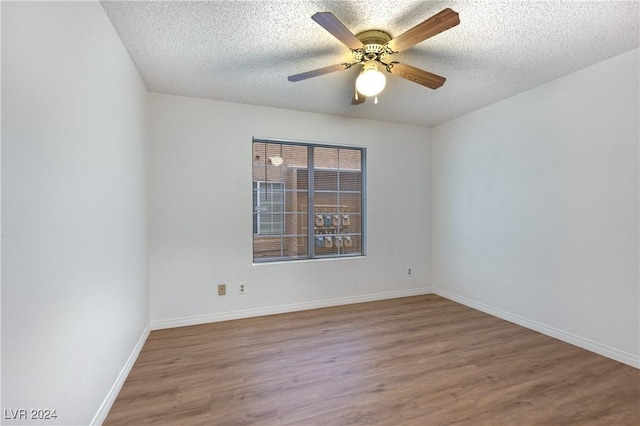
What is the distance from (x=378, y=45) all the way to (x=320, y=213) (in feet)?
7.27

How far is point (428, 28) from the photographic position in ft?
5.39

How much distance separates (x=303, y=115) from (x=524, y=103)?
7.79 feet

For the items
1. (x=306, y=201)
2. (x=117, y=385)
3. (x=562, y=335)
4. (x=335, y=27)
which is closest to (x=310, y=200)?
(x=306, y=201)

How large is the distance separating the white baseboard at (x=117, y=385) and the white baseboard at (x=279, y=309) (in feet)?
1.17

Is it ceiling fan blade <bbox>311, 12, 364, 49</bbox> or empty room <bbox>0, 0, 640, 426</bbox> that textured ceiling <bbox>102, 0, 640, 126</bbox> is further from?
ceiling fan blade <bbox>311, 12, 364, 49</bbox>

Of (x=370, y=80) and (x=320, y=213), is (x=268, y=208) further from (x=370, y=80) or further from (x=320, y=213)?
(x=370, y=80)

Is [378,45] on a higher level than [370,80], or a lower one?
higher

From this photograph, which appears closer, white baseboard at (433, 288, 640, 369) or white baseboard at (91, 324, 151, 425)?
Answer: white baseboard at (91, 324, 151, 425)

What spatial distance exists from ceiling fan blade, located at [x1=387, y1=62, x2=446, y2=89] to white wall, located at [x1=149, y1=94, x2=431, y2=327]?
5.19ft

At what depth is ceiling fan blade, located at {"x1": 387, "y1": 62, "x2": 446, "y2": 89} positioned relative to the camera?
2115 mm

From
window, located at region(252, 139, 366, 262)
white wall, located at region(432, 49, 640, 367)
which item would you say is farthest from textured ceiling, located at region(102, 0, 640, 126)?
window, located at region(252, 139, 366, 262)

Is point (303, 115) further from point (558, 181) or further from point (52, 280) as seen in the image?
point (52, 280)

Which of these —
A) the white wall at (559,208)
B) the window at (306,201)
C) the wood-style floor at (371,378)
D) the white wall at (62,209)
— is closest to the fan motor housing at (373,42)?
the white wall at (62,209)

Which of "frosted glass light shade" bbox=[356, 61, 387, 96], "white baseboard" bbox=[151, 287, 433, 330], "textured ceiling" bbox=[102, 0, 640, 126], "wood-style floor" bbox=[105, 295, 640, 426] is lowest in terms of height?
"wood-style floor" bbox=[105, 295, 640, 426]
